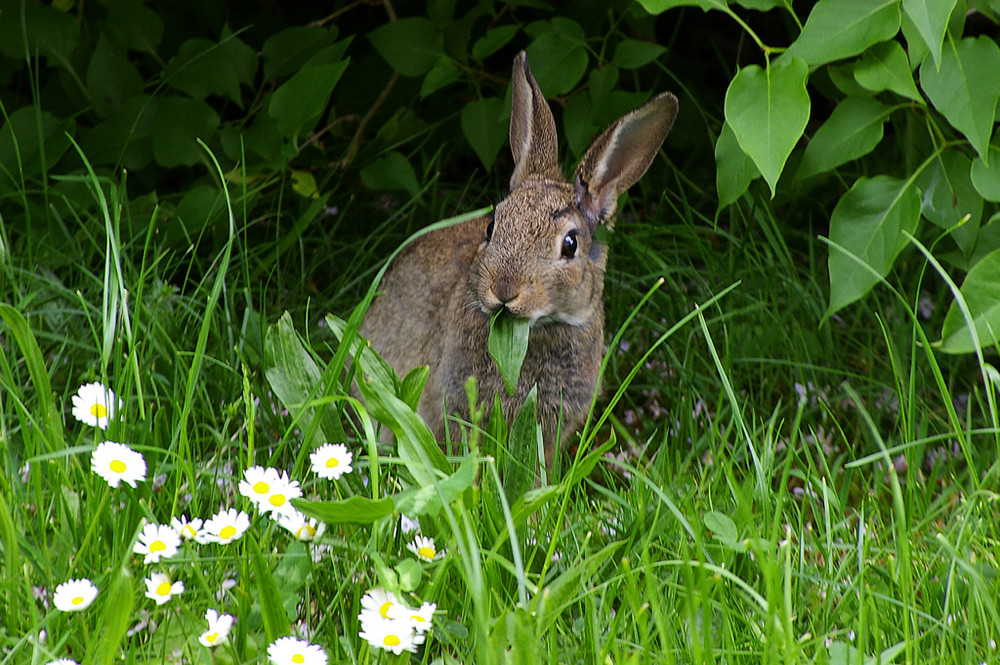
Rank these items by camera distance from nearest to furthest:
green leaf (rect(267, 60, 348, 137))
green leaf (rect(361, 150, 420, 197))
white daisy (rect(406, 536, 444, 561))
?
white daisy (rect(406, 536, 444, 561)), green leaf (rect(267, 60, 348, 137)), green leaf (rect(361, 150, 420, 197))

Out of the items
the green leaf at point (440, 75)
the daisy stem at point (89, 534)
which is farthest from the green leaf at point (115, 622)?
the green leaf at point (440, 75)

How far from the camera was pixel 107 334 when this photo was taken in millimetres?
2418

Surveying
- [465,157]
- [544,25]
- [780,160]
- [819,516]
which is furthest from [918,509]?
[465,157]

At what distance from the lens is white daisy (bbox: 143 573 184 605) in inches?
77.0

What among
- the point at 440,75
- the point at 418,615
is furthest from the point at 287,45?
the point at 418,615

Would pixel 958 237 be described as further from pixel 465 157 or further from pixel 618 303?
pixel 465 157

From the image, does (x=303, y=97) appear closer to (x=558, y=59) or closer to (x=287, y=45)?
(x=287, y=45)

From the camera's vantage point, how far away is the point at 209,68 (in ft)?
12.8

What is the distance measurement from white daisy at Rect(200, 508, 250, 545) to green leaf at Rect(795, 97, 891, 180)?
5.98 ft

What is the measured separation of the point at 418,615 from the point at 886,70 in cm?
186

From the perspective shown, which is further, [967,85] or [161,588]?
[967,85]

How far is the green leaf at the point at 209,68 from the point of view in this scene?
3.89m

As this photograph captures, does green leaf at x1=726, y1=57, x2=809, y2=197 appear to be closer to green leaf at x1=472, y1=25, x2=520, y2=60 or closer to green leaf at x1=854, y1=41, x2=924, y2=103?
green leaf at x1=854, y1=41, x2=924, y2=103

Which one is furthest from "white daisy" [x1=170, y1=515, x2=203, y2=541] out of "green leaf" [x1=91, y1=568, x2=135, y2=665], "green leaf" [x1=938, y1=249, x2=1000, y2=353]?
"green leaf" [x1=938, y1=249, x2=1000, y2=353]
